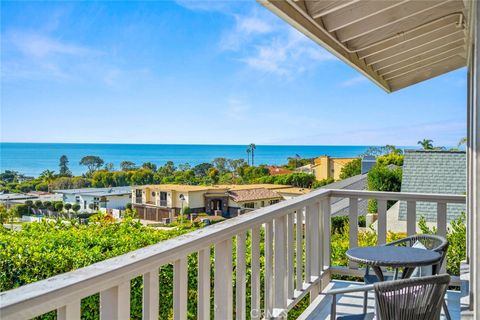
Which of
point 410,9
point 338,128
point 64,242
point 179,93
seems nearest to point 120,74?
point 179,93

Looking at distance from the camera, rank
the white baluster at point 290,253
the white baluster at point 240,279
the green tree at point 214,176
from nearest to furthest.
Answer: the white baluster at point 240,279
the white baluster at point 290,253
the green tree at point 214,176

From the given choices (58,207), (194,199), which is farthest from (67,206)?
(194,199)

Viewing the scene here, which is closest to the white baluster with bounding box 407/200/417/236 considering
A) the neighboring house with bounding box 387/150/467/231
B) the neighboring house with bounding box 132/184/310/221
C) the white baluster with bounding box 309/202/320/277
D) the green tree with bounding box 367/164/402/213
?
the white baluster with bounding box 309/202/320/277

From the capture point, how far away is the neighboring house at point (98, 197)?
8430mm

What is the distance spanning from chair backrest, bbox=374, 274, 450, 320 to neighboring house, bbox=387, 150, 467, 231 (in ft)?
33.0

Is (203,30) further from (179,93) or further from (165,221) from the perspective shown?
(165,221)

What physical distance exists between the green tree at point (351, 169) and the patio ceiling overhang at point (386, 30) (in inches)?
527

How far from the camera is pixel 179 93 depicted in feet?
142

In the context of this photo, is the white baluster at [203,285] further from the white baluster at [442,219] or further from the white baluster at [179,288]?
the white baluster at [442,219]

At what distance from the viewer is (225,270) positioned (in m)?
2.54

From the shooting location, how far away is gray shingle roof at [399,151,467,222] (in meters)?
13.2

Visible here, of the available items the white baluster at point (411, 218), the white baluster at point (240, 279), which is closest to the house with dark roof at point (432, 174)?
the white baluster at point (411, 218)

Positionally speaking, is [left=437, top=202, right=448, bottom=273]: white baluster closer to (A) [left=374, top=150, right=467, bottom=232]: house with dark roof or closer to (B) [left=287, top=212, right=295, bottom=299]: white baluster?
(B) [left=287, top=212, right=295, bottom=299]: white baluster

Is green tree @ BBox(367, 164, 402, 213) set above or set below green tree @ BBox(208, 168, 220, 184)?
A: below
